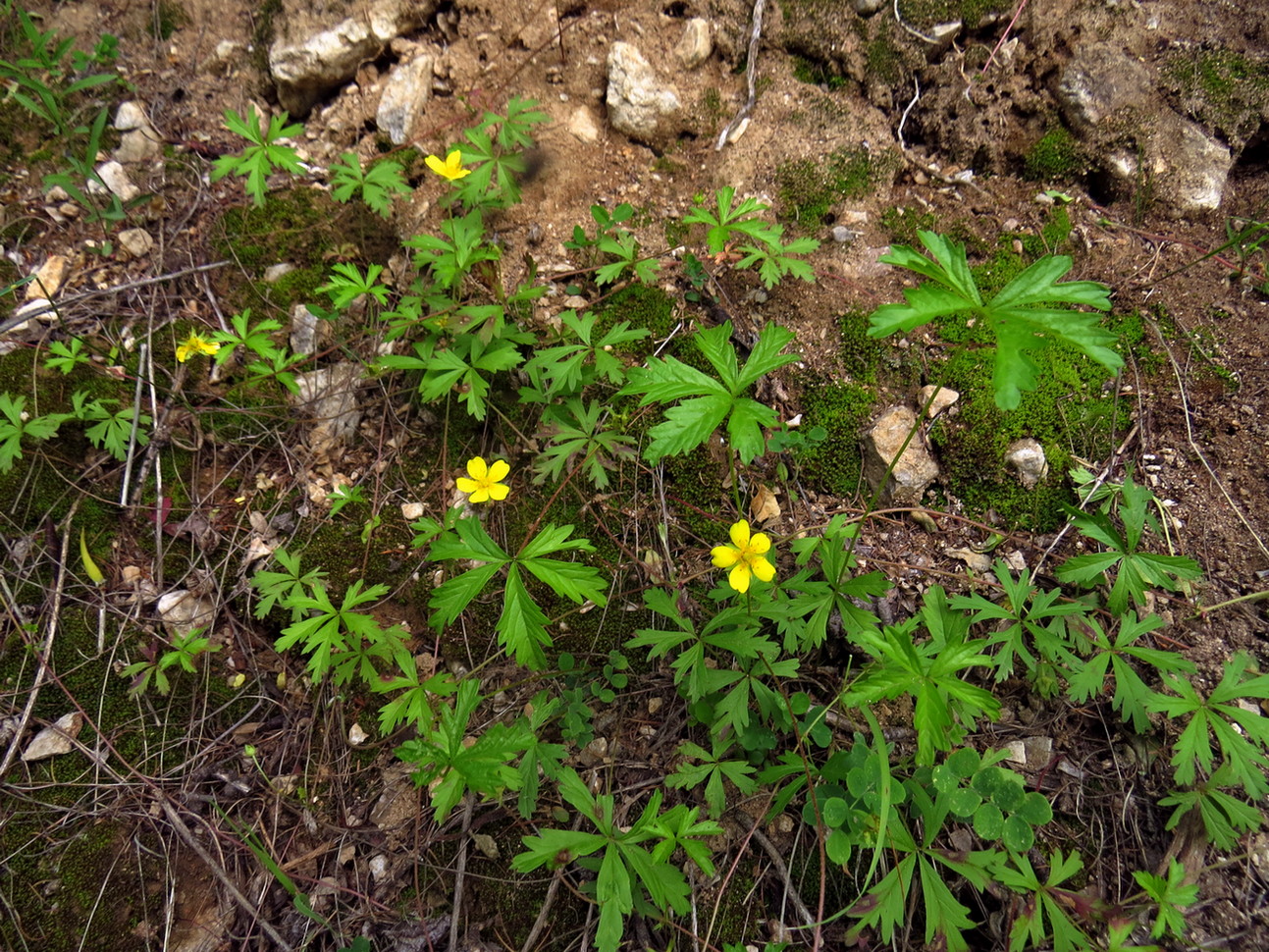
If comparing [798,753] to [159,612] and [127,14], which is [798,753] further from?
[127,14]

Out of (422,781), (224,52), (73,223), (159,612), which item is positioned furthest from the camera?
(224,52)

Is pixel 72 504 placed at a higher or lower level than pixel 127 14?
lower

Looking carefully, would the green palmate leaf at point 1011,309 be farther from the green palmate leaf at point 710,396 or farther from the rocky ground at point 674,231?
the rocky ground at point 674,231

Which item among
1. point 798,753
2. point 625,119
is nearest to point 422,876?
point 798,753

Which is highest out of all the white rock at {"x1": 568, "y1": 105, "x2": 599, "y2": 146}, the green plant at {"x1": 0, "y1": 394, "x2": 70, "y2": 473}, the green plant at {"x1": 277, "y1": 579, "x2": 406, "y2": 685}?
the white rock at {"x1": 568, "y1": 105, "x2": 599, "y2": 146}

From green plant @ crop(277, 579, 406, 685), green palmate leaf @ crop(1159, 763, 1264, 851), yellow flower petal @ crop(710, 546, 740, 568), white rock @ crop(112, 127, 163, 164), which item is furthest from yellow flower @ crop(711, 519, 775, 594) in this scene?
white rock @ crop(112, 127, 163, 164)

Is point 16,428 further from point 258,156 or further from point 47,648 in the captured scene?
point 258,156

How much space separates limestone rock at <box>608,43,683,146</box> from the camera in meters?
3.44

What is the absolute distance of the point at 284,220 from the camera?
3568 millimetres

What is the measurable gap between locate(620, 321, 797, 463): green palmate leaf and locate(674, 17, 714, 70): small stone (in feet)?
6.66

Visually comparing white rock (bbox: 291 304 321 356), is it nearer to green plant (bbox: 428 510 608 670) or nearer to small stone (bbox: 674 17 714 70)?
green plant (bbox: 428 510 608 670)

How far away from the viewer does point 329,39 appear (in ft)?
12.1

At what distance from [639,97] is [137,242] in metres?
2.77

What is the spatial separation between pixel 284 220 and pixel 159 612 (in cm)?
206
